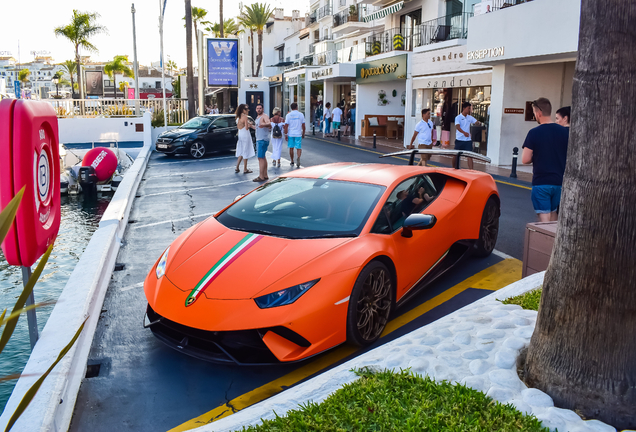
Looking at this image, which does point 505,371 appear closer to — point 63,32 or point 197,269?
point 197,269

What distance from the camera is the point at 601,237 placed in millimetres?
3004

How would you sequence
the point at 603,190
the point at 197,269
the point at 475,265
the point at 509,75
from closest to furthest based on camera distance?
the point at 603,190
the point at 197,269
the point at 475,265
the point at 509,75

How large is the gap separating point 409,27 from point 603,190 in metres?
29.7

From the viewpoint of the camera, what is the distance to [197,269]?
4.39 metres

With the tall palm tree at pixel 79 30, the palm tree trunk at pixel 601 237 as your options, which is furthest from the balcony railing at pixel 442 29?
the tall palm tree at pixel 79 30

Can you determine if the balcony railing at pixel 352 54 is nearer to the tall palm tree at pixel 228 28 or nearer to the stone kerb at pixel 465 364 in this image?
the stone kerb at pixel 465 364

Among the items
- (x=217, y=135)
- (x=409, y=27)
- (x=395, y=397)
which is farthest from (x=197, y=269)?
(x=409, y=27)

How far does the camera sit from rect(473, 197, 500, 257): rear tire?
661 cm

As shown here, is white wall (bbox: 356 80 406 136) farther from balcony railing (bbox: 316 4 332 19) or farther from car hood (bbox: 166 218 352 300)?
car hood (bbox: 166 218 352 300)

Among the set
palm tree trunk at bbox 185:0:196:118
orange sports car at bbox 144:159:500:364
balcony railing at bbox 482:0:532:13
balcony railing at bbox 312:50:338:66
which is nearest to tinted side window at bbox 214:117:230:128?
balcony railing at bbox 482:0:532:13

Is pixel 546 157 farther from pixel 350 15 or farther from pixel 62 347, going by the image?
pixel 350 15

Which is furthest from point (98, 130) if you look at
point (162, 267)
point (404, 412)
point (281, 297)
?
point (404, 412)

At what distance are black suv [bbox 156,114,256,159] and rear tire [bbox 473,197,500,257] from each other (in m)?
13.7

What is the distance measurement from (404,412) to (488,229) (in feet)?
14.1
